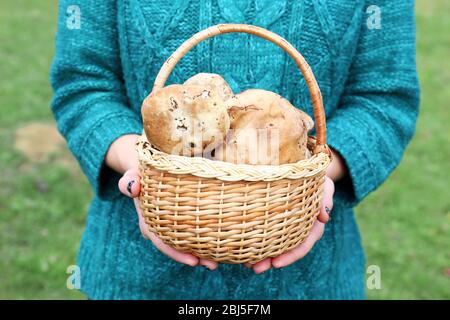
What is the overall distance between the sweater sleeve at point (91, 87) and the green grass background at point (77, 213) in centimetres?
170

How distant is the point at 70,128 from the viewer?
5.31 feet

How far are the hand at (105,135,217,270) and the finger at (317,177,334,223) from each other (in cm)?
25

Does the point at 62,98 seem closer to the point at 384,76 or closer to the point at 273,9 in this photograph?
the point at 273,9

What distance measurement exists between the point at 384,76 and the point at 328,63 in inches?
6.8

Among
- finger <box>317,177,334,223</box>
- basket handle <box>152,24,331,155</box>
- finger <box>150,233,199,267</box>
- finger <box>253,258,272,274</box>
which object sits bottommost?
finger <box>253,258,272,274</box>

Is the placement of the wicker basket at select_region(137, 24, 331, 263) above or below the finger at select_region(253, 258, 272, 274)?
above

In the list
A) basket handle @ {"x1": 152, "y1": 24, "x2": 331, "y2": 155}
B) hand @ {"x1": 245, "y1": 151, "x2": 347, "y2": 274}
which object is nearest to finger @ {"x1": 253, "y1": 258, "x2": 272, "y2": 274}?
hand @ {"x1": 245, "y1": 151, "x2": 347, "y2": 274}

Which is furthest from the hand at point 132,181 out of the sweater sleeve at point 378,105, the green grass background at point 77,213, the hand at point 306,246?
the green grass background at point 77,213

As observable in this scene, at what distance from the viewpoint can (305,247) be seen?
53.9 inches

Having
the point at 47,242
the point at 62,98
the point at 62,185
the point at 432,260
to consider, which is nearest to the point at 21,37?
the point at 62,185

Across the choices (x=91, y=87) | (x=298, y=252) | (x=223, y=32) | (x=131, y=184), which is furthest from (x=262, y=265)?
(x=91, y=87)

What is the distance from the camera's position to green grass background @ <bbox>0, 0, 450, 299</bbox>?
3.25 metres

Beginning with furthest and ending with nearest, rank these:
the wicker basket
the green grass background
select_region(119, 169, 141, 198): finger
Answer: the green grass background → select_region(119, 169, 141, 198): finger → the wicker basket

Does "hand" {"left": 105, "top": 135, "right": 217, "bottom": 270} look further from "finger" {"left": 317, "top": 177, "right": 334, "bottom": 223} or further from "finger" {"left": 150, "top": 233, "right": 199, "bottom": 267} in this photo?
"finger" {"left": 317, "top": 177, "right": 334, "bottom": 223}
